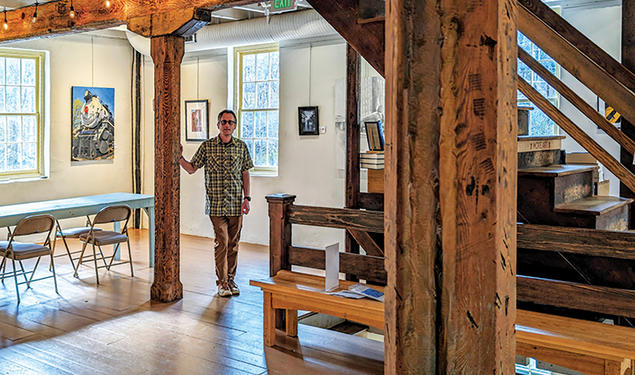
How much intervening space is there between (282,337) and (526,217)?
83.9 inches

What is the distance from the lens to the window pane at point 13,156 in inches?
375

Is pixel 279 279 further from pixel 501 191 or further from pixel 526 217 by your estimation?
pixel 501 191

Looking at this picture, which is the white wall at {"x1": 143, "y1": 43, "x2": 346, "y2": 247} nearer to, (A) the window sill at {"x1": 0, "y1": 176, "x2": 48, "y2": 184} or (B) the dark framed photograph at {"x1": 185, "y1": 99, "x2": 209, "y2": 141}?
(B) the dark framed photograph at {"x1": 185, "y1": 99, "x2": 209, "y2": 141}

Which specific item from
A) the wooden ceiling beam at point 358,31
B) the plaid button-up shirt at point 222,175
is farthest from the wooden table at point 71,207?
the wooden ceiling beam at point 358,31

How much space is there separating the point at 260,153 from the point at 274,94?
37.3 inches

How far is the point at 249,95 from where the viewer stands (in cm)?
998

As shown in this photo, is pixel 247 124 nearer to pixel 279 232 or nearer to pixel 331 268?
pixel 279 232

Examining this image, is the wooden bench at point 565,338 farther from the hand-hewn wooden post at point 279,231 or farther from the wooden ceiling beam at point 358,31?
the wooden ceiling beam at point 358,31

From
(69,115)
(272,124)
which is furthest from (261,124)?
(69,115)

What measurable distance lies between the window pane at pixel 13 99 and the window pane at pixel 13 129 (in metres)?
0.12

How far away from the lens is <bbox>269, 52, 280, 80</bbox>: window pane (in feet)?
31.7

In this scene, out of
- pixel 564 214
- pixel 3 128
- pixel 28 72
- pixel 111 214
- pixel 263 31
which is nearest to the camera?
pixel 564 214

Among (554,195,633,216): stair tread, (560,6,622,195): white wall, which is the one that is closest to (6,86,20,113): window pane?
(560,6,622,195): white wall

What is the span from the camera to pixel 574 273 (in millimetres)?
4184
